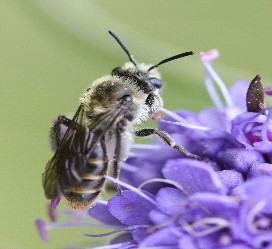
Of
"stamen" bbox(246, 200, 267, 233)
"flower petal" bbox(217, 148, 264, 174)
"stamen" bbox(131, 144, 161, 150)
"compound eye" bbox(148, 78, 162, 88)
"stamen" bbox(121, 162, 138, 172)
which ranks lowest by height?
"stamen" bbox(246, 200, 267, 233)

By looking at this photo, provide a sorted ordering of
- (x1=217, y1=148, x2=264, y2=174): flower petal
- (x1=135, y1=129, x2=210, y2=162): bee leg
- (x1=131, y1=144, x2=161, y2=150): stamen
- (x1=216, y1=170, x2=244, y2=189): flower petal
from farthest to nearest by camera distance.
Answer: (x1=131, y1=144, x2=161, y2=150): stamen, (x1=135, y1=129, x2=210, y2=162): bee leg, (x1=217, y1=148, x2=264, y2=174): flower petal, (x1=216, y1=170, x2=244, y2=189): flower petal

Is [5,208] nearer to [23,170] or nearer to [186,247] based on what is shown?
[23,170]

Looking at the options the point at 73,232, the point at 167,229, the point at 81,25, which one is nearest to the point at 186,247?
the point at 167,229

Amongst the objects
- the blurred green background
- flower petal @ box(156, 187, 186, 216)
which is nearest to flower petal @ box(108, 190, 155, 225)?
flower petal @ box(156, 187, 186, 216)

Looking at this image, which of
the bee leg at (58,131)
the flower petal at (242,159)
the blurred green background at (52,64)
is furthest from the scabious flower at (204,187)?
the blurred green background at (52,64)

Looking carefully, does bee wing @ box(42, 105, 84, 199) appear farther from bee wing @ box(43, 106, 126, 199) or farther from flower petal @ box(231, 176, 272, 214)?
flower petal @ box(231, 176, 272, 214)

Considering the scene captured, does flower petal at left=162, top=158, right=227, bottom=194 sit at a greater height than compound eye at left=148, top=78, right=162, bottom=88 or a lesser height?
lesser
